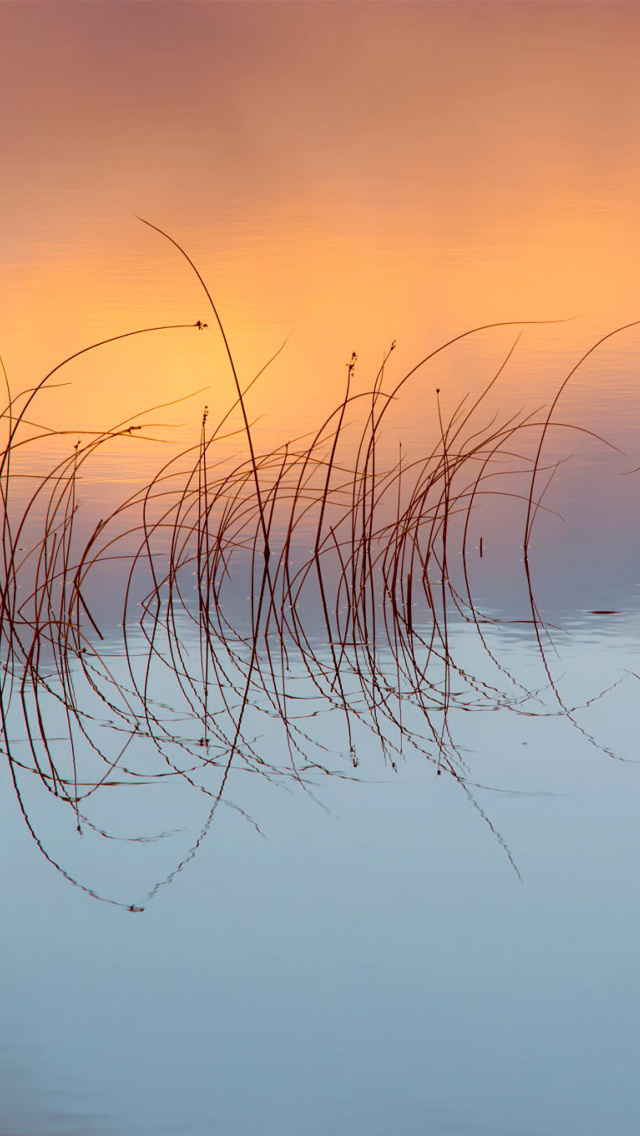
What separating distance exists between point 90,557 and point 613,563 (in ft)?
4.23

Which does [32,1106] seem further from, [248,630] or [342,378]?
[342,378]

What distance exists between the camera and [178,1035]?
1.27 m

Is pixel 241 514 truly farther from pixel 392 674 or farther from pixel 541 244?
pixel 541 244

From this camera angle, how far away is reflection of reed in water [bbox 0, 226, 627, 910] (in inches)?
76.2

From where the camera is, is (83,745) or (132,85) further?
(132,85)

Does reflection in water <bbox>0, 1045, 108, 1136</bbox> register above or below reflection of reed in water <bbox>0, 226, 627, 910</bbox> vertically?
below

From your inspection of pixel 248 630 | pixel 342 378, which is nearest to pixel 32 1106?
pixel 248 630

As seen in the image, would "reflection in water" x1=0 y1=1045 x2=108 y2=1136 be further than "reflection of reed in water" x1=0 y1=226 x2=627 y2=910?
No

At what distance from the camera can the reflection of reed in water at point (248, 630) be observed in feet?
6.35

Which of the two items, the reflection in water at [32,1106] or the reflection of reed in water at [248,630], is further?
the reflection of reed in water at [248,630]

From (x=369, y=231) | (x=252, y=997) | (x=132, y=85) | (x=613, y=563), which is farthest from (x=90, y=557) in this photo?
(x=132, y=85)

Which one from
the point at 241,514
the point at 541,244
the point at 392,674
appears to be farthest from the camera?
the point at 541,244

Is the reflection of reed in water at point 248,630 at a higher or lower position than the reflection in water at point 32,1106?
higher

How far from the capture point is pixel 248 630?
2488 mm
